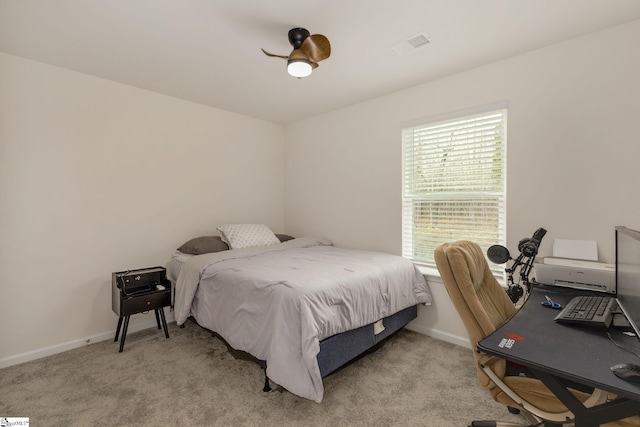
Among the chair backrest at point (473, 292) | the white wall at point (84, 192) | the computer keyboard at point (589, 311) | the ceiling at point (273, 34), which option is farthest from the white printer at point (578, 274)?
the white wall at point (84, 192)

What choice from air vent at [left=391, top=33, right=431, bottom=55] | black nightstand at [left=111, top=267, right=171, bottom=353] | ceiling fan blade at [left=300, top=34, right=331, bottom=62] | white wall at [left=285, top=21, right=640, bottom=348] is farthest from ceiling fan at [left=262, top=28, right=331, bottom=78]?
black nightstand at [left=111, top=267, right=171, bottom=353]

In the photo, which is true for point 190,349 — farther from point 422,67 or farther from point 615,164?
point 615,164

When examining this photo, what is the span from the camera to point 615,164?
204 cm

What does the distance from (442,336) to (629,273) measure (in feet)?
6.07

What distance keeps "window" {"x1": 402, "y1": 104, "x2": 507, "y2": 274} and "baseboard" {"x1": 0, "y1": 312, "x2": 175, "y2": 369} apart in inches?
114

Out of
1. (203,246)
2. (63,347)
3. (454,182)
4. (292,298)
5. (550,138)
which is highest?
(550,138)

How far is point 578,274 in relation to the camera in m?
1.80

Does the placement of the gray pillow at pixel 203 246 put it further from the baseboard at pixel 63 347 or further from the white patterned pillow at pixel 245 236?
the baseboard at pixel 63 347

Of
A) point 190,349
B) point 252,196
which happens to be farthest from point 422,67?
point 190,349

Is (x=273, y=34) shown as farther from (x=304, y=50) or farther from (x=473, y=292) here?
(x=473, y=292)

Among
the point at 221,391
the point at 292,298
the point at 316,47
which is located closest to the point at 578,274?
the point at 292,298

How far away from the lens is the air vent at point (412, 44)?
84.5 inches

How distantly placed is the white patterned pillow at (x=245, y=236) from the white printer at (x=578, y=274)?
261cm

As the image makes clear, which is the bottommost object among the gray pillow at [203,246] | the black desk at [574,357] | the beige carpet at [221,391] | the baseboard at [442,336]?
the beige carpet at [221,391]
